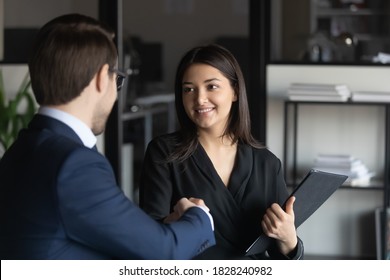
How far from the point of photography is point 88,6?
571cm

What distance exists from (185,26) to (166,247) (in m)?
7.93

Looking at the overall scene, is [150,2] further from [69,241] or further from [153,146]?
[69,241]

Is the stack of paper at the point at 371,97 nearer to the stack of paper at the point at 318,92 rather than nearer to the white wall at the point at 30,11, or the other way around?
the stack of paper at the point at 318,92

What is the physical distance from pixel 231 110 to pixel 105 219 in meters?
0.93

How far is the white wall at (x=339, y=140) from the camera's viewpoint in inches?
190

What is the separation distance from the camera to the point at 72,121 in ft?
5.10

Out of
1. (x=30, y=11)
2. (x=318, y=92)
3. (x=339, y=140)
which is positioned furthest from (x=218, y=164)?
(x=30, y=11)

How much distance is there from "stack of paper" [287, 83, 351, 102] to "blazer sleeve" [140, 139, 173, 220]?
2.46 meters

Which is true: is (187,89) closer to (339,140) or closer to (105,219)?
(105,219)

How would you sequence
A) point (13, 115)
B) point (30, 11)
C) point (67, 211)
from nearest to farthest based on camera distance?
point (67, 211)
point (13, 115)
point (30, 11)

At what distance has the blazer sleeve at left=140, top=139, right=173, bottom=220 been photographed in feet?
7.14

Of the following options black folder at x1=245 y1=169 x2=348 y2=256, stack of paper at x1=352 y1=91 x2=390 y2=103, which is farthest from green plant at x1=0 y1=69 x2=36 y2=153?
black folder at x1=245 y1=169 x2=348 y2=256

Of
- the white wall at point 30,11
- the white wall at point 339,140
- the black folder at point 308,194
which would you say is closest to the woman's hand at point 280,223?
the black folder at point 308,194
